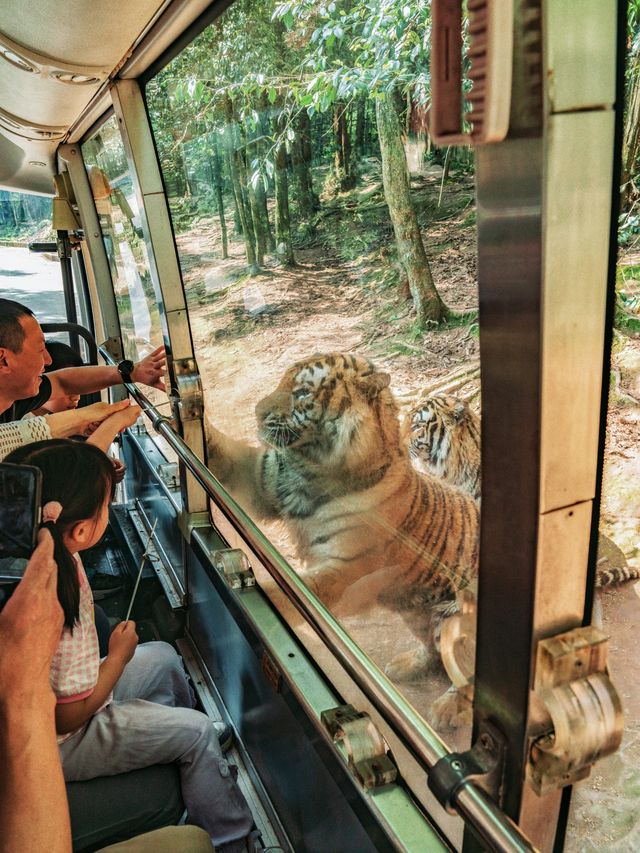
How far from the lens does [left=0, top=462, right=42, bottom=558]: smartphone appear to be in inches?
54.1

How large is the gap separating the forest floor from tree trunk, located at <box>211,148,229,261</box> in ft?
0.13

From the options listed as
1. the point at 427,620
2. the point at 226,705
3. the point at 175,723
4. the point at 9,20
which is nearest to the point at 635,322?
the point at 427,620

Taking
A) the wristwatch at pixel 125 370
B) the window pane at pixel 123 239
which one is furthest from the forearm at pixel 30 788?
the window pane at pixel 123 239

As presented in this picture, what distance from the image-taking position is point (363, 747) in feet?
4.61

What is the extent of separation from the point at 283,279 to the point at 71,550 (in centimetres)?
116

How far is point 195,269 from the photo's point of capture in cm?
293

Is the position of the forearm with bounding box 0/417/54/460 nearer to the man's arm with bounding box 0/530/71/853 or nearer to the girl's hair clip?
the girl's hair clip

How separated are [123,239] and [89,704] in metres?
3.25

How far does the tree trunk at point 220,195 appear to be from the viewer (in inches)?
104

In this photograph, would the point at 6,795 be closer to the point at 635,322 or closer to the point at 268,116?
the point at 635,322

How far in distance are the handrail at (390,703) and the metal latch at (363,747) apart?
0.22 meters

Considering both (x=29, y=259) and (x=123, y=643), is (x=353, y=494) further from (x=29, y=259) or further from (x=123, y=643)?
(x=29, y=259)

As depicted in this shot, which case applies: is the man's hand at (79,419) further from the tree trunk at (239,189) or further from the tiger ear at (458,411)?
the tiger ear at (458,411)

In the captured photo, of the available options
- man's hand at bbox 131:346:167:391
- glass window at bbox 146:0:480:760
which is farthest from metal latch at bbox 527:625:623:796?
man's hand at bbox 131:346:167:391
